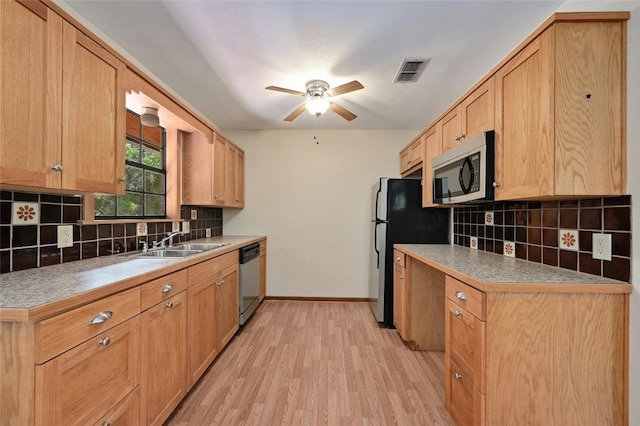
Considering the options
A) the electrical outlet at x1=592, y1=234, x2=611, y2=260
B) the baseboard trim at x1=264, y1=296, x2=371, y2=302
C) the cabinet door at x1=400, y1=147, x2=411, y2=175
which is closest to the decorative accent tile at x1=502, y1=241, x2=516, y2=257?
the electrical outlet at x1=592, y1=234, x2=611, y2=260

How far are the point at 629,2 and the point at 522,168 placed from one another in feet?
2.69

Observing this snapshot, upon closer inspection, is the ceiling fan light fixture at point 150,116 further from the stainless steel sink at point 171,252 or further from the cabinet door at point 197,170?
the stainless steel sink at point 171,252

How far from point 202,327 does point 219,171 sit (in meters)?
1.75

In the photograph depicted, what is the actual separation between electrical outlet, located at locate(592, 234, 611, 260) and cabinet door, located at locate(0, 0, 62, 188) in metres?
2.61

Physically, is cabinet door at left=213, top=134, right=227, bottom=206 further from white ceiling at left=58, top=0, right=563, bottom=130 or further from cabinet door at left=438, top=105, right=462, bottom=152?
cabinet door at left=438, top=105, right=462, bottom=152

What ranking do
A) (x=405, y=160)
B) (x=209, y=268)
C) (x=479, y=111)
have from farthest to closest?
1. (x=405, y=160)
2. (x=209, y=268)
3. (x=479, y=111)

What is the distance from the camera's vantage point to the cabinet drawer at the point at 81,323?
893 mm

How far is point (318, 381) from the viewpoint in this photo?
202 centimetres

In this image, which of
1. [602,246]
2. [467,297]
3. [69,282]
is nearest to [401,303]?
[467,297]

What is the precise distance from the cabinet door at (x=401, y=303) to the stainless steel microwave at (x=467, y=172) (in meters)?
0.80

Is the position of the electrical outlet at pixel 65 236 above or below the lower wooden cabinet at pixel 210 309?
above

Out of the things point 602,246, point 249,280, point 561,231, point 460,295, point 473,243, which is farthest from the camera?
point 249,280

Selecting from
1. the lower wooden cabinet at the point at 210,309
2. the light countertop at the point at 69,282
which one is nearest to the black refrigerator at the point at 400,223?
the lower wooden cabinet at the point at 210,309

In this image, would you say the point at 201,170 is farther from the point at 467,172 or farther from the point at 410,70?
the point at 467,172
